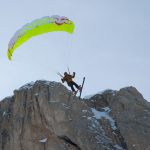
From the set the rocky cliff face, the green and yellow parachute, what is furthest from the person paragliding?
the green and yellow parachute

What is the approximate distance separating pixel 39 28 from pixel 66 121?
6357 mm

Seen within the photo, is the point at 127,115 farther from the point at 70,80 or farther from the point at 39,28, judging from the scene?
the point at 39,28

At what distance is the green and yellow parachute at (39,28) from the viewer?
3016cm

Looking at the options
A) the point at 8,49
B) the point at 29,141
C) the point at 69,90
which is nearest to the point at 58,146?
the point at 29,141

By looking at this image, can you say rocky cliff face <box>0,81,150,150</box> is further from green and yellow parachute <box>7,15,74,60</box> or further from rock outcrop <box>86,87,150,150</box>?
green and yellow parachute <box>7,15,74,60</box>

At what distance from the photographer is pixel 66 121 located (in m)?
28.5

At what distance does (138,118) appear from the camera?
2975cm

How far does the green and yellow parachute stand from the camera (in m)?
30.2

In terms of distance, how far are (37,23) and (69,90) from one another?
483 cm

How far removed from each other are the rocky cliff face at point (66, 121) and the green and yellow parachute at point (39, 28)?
289 centimetres

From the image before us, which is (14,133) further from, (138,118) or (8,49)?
(138,118)

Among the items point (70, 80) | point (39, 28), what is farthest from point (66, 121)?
point (39, 28)

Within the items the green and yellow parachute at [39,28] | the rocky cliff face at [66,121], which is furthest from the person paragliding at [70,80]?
the green and yellow parachute at [39,28]

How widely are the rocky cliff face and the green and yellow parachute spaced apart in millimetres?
2890
